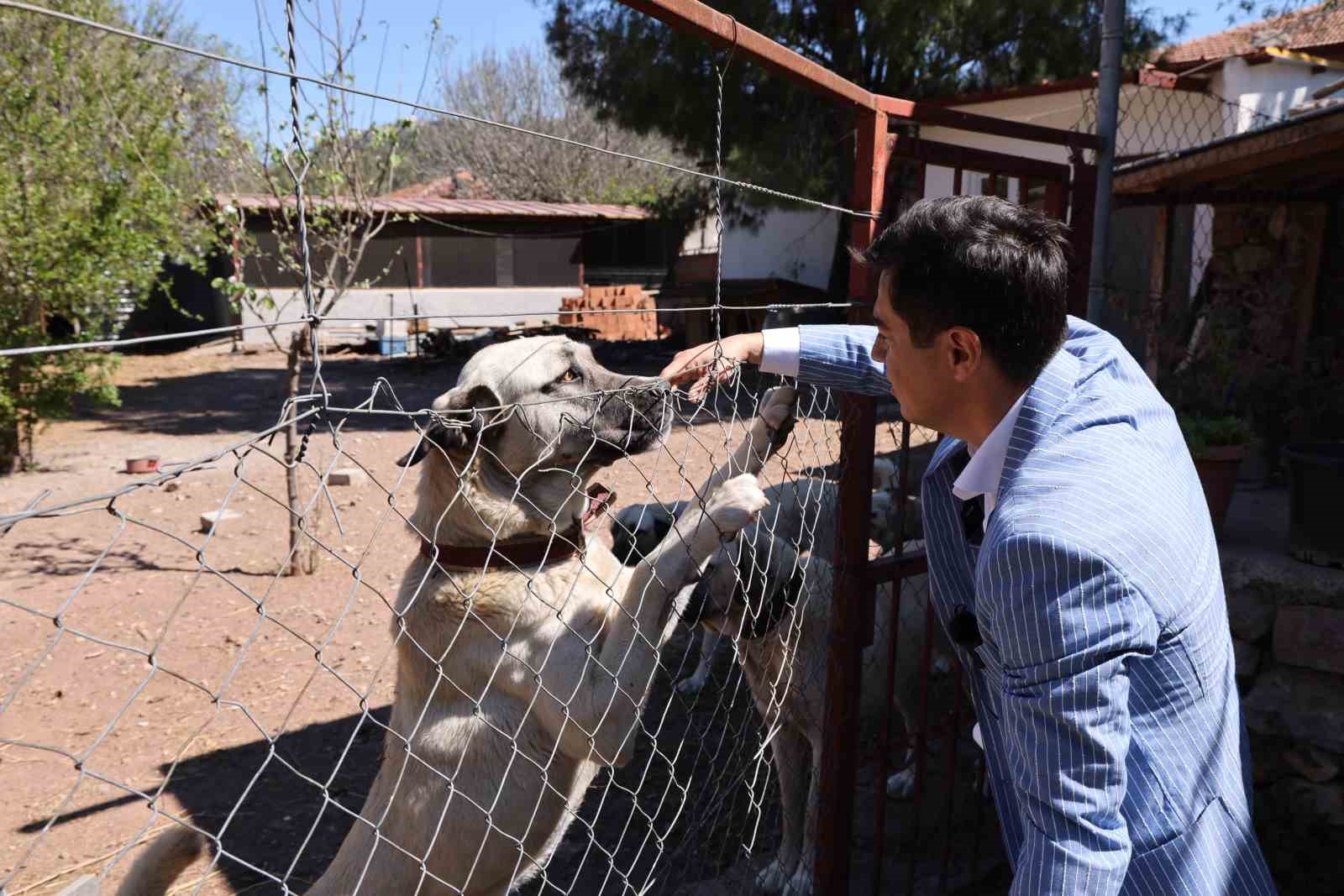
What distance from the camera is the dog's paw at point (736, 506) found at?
2299 millimetres

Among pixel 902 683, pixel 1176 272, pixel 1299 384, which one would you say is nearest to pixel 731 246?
pixel 1176 272

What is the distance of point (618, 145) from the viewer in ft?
109

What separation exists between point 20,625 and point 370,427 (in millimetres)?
6816

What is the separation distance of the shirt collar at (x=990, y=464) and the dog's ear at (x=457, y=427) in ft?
3.17

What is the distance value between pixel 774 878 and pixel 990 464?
8.33ft

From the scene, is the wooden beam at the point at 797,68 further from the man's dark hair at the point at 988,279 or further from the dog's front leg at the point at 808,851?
the dog's front leg at the point at 808,851

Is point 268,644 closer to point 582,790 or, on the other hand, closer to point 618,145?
point 582,790

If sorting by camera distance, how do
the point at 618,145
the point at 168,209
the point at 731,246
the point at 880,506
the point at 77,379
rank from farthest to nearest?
the point at 618,145
the point at 731,246
the point at 168,209
the point at 77,379
the point at 880,506

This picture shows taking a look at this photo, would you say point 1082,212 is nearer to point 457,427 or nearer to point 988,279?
A: point 988,279

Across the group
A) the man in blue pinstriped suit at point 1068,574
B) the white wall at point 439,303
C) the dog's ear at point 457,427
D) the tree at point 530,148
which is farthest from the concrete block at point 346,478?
the tree at point 530,148

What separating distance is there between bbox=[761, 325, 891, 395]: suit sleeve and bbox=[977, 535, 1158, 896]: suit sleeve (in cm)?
122

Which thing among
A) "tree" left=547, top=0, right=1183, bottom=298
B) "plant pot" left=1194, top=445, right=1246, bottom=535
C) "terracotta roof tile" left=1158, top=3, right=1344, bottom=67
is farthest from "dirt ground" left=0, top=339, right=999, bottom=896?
"terracotta roof tile" left=1158, top=3, right=1344, bottom=67

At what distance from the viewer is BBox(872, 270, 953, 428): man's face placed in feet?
5.03

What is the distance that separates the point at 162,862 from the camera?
208 centimetres
